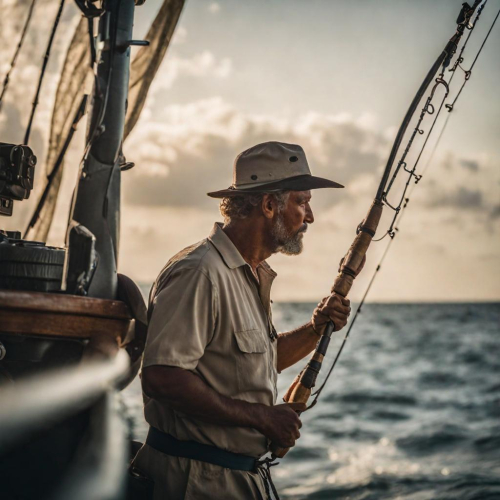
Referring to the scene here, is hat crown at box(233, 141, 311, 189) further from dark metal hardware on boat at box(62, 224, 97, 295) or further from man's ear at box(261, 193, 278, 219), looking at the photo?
dark metal hardware on boat at box(62, 224, 97, 295)

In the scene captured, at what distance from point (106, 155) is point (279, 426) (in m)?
1.25

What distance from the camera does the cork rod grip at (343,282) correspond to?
3.19 m

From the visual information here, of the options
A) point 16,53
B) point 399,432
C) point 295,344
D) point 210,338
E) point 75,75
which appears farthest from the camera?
point 399,432

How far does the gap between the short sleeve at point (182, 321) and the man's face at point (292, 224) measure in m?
0.54

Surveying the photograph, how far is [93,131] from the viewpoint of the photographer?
102 inches

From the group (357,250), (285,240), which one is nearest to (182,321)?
(285,240)

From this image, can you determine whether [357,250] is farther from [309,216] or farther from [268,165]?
[268,165]

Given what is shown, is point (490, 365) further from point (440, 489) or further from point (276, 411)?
point (276, 411)

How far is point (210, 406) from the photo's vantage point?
2.70 m

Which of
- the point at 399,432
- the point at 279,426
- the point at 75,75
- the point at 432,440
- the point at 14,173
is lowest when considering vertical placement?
the point at 399,432

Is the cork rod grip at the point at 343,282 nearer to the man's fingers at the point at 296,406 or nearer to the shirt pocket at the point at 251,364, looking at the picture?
the man's fingers at the point at 296,406

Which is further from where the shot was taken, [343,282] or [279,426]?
[343,282]

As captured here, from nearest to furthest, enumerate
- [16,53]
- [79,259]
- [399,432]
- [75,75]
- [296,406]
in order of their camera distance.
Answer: [79,259]
[296,406]
[75,75]
[16,53]
[399,432]

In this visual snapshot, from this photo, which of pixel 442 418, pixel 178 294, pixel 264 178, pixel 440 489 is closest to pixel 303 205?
pixel 264 178
